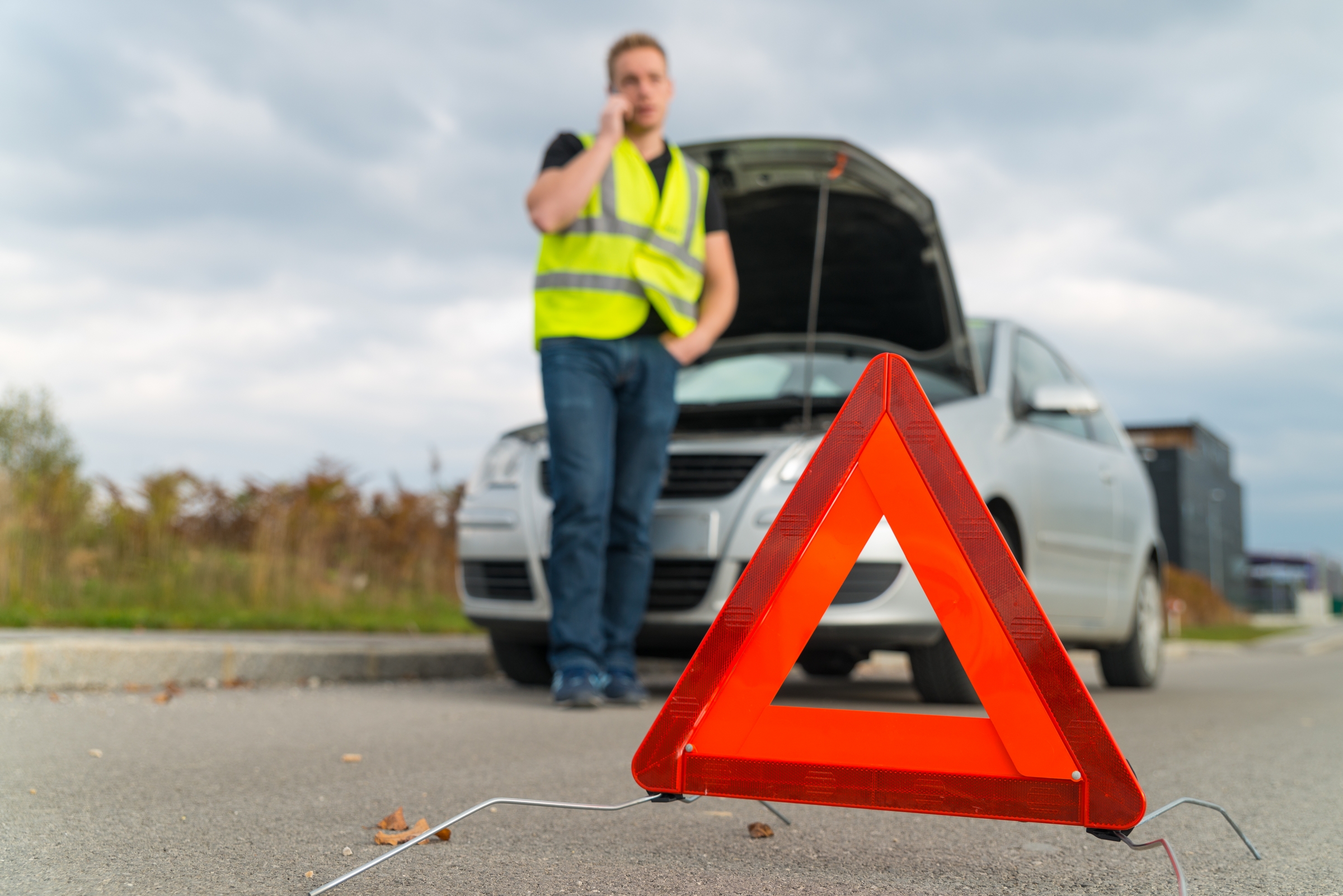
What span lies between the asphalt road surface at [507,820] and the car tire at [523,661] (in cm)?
120

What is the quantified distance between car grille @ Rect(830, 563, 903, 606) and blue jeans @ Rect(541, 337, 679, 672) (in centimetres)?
82

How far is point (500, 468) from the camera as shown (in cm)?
515

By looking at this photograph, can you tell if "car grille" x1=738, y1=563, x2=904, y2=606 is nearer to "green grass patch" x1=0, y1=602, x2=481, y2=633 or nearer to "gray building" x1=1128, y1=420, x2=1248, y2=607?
"green grass patch" x1=0, y1=602, x2=481, y2=633

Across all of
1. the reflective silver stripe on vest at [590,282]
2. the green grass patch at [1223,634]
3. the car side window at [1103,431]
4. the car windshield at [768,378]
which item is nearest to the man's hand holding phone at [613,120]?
the reflective silver stripe on vest at [590,282]

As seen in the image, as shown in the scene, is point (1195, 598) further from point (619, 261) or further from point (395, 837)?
point (395, 837)

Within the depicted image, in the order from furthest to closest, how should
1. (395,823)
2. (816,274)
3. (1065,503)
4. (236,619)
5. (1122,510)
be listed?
(236,619), (1122,510), (1065,503), (816,274), (395,823)

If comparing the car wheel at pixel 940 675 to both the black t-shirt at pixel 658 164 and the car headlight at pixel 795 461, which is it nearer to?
the car headlight at pixel 795 461

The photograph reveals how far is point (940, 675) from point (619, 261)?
2.08 m

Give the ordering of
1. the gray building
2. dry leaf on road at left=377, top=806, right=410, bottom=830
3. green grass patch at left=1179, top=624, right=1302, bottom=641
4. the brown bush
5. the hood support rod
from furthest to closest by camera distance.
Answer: the gray building, the brown bush, green grass patch at left=1179, top=624, right=1302, bottom=641, the hood support rod, dry leaf on road at left=377, top=806, right=410, bottom=830

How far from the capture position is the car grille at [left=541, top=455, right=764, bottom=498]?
4.64 metres

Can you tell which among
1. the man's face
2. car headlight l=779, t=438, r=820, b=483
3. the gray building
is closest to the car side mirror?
car headlight l=779, t=438, r=820, b=483

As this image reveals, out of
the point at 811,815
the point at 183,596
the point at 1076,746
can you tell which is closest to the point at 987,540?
the point at 1076,746

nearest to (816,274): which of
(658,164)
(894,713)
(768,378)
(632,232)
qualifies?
(768,378)

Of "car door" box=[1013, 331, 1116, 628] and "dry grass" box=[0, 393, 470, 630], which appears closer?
"car door" box=[1013, 331, 1116, 628]
